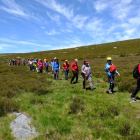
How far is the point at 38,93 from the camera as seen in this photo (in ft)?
29.0

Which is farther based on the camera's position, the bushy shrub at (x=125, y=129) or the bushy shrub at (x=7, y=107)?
the bushy shrub at (x=7, y=107)

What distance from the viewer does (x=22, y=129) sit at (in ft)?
15.2

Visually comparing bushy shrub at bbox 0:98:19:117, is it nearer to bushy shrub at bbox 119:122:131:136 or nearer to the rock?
the rock

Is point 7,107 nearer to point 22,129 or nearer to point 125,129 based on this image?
point 22,129

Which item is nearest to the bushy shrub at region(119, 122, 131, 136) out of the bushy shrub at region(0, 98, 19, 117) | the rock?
the rock

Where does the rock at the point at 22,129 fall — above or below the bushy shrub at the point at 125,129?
below

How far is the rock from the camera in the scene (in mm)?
4278

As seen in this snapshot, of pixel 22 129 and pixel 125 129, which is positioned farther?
pixel 22 129

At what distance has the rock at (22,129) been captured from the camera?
428 centimetres

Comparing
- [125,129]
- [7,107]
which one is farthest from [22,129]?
[125,129]

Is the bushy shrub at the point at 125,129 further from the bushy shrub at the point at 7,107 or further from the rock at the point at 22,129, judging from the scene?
the bushy shrub at the point at 7,107

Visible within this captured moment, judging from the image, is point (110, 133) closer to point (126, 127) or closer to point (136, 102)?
point (126, 127)

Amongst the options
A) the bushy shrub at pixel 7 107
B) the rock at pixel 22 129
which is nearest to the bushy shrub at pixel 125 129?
the rock at pixel 22 129

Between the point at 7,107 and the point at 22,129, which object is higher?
the point at 7,107
